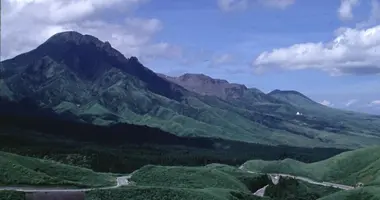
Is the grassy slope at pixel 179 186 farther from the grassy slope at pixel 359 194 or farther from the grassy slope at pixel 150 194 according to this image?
the grassy slope at pixel 359 194

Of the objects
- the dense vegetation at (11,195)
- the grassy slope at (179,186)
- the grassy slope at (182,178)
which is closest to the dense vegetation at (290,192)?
the grassy slope at (179,186)

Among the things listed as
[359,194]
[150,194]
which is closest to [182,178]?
[150,194]

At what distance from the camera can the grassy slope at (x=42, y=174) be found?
13012 centimetres

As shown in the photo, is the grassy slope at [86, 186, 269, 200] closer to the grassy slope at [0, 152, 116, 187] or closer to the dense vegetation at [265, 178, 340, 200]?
the grassy slope at [0, 152, 116, 187]

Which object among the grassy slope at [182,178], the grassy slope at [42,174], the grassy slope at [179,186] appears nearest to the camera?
the grassy slope at [179,186]

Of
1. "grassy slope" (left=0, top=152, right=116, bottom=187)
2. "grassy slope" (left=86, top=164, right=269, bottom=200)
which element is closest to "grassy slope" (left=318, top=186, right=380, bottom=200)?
"grassy slope" (left=86, top=164, right=269, bottom=200)

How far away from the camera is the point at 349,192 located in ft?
494

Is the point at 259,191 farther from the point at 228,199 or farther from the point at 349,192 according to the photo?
the point at 228,199

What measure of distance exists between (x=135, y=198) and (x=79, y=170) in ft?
144

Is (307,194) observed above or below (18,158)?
below

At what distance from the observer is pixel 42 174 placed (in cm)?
13825

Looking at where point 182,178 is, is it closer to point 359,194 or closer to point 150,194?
point 150,194

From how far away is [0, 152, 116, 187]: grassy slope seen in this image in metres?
130

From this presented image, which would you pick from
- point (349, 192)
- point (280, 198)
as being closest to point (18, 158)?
point (280, 198)
